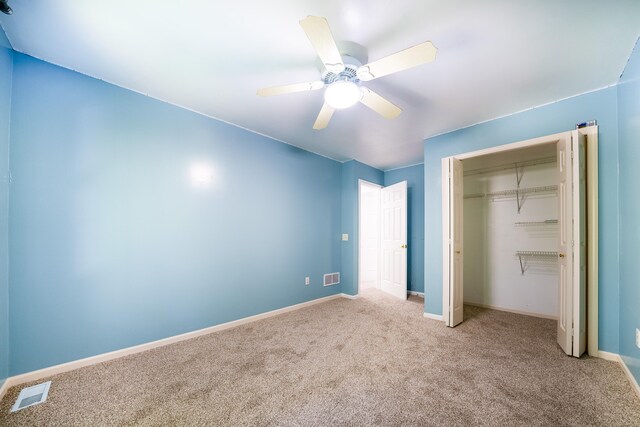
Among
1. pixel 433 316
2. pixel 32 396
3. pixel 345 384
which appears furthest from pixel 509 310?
pixel 32 396

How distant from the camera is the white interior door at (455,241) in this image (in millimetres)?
3162

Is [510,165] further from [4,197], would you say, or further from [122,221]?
[4,197]

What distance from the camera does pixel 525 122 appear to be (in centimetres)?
285

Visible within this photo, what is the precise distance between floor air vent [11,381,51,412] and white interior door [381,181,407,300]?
4.46 meters

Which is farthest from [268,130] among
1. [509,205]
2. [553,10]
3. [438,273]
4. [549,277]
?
[549,277]

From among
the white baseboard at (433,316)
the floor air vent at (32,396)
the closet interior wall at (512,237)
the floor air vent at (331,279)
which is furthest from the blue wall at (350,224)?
the floor air vent at (32,396)

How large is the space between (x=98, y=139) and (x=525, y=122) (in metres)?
4.47

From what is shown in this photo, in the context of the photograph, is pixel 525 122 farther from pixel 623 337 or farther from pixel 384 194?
pixel 384 194

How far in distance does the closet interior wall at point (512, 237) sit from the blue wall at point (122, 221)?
3312 mm

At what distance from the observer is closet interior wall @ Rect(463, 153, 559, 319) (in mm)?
3568

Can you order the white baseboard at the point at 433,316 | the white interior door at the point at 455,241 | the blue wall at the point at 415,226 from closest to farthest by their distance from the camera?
the white interior door at the point at 455,241, the white baseboard at the point at 433,316, the blue wall at the point at 415,226

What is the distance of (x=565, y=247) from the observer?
8.11ft

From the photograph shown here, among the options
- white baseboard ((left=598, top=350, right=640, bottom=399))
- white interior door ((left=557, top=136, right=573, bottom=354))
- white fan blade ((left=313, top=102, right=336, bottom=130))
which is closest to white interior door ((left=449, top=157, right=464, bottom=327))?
white interior door ((left=557, top=136, right=573, bottom=354))

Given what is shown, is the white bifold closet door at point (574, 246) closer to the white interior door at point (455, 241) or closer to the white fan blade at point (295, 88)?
the white interior door at point (455, 241)
